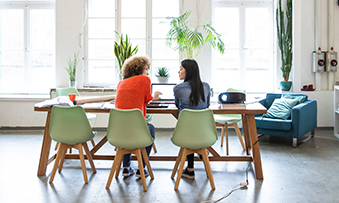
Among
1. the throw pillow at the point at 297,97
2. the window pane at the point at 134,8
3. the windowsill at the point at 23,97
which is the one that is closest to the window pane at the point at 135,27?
the window pane at the point at 134,8

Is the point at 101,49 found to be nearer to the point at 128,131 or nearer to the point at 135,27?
the point at 135,27

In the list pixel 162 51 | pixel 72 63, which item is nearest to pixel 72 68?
pixel 72 63

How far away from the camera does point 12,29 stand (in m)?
6.20

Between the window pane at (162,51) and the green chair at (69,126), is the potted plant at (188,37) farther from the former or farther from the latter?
the green chair at (69,126)

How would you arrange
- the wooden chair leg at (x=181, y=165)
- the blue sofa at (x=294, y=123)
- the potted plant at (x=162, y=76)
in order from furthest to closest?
the potted plant at (x=162, y=76) → the blue sofa at (x=294, y=123) → the wooden chair leg at (x=181, y=165)

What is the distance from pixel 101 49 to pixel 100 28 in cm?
38

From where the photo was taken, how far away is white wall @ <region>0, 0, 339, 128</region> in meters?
5.69

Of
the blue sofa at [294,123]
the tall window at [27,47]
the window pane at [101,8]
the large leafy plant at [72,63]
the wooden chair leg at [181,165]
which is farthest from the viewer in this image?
the tall window at [27,47]

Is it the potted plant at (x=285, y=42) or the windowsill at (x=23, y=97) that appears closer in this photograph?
the potted plant at (x=285, y=42)

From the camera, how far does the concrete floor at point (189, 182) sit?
287 centimetres

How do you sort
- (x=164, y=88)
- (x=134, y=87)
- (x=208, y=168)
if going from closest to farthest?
(x=208, y=168) → (x=134, y=87) → (x=164, y=88)

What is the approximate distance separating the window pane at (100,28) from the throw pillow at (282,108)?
3.09 meters

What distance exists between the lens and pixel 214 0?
599cm

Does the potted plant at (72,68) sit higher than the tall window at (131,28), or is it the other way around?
the tall window at (131,28)
